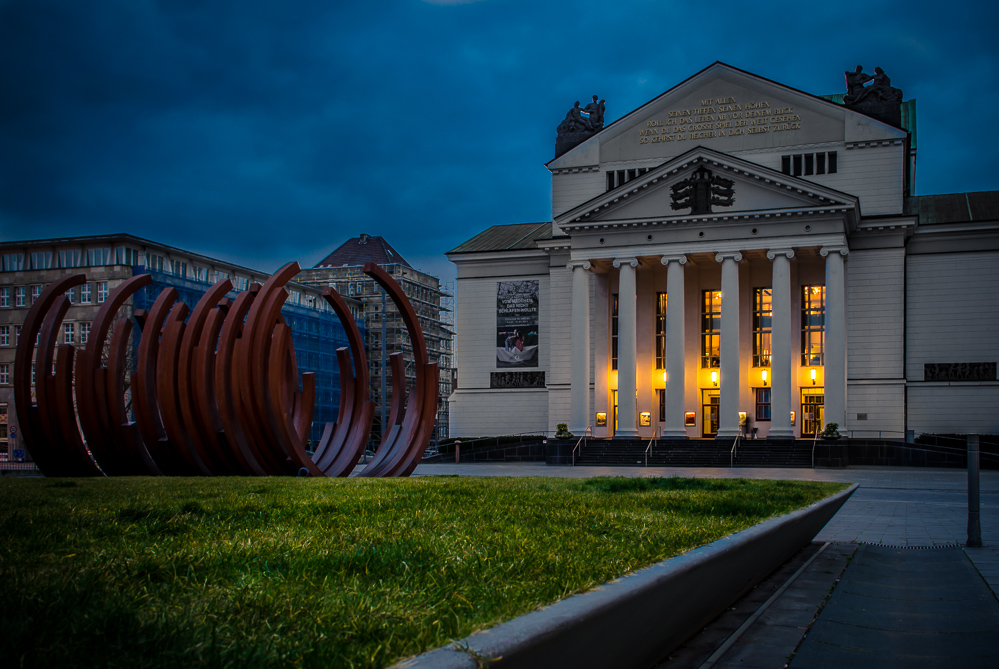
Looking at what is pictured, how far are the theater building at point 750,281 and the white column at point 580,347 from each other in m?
0.12

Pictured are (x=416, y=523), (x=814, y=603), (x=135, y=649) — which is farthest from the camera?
(x=814, y=603)

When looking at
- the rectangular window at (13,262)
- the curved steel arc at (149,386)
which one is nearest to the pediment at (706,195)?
the curved steel arc at (149,386)

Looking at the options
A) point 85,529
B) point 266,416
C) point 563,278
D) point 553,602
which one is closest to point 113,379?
point 266,416

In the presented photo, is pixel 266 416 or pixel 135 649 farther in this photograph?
pixel 266 416

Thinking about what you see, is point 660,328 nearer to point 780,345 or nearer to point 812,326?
point 812,326

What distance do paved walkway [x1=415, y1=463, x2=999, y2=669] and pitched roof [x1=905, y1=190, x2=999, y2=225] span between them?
134ft

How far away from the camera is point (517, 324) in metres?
58.4

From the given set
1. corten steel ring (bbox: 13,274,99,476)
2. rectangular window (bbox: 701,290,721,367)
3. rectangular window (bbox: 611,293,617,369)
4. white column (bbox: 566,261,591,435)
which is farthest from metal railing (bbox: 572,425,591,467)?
corten steel ring (bbox: 13,274,99,476)

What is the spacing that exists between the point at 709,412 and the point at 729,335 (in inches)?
289

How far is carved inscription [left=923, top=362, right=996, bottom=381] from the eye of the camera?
49.2 m

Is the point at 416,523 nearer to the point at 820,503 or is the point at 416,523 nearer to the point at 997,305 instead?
the point at 820,503

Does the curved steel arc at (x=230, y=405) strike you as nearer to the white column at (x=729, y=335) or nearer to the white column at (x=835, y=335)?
the white column at (x=729, y=335)

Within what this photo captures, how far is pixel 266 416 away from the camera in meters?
18.4

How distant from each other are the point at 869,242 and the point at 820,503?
140 feet
